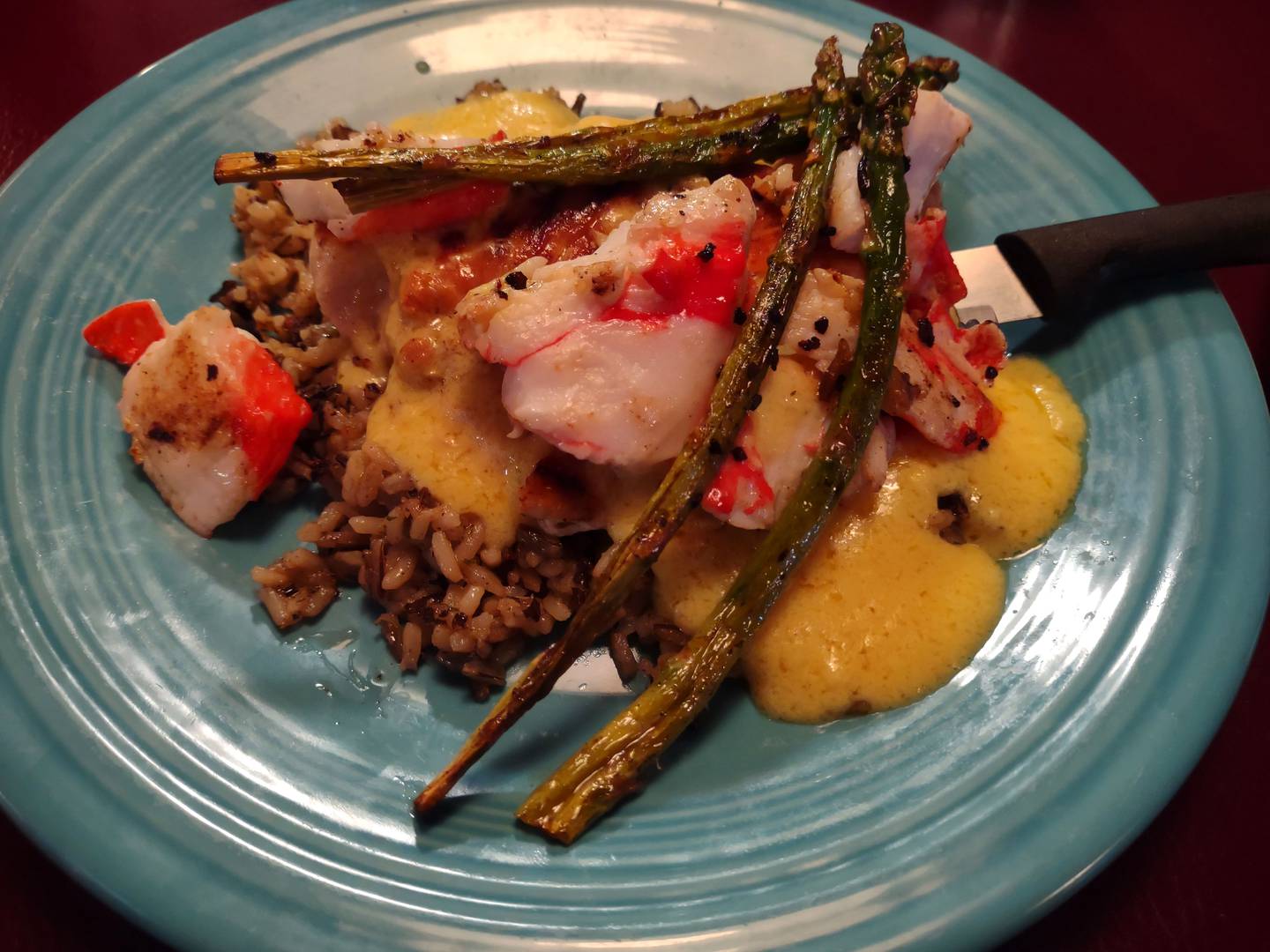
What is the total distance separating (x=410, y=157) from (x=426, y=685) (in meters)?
1.69

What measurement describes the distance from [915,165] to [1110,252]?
2.96 ft

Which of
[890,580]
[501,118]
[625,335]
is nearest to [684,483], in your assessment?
[625,335]

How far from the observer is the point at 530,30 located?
→ 14.0ft

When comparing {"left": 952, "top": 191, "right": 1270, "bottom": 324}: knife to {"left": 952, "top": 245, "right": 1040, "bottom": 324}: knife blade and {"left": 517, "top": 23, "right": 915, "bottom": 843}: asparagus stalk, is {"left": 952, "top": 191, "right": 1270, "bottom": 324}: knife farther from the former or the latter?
{"left": 517, "top": 23, "right": 915, "bottom": 843}: asparagus stalk

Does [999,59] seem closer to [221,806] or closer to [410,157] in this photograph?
[410,157]

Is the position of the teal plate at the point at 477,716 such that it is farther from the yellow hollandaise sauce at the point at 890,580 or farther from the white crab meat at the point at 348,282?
the white crab meat at the point at 348,282

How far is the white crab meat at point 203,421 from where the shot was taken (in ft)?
9.45

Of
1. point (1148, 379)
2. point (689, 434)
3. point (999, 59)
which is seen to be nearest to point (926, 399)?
point (689, 434)

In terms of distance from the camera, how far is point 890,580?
109 inches

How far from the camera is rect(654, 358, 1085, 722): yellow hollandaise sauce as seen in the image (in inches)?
105

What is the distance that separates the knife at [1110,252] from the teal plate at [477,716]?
0.17 m

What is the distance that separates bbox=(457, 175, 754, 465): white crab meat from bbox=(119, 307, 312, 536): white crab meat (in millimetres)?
893

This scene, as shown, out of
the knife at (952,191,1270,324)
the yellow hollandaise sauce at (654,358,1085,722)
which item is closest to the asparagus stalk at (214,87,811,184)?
the knife at (952,191,1270,324)

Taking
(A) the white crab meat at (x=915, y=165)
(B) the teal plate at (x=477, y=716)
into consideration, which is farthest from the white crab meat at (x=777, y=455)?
(B) the teal plate at (x=477, y=716)
